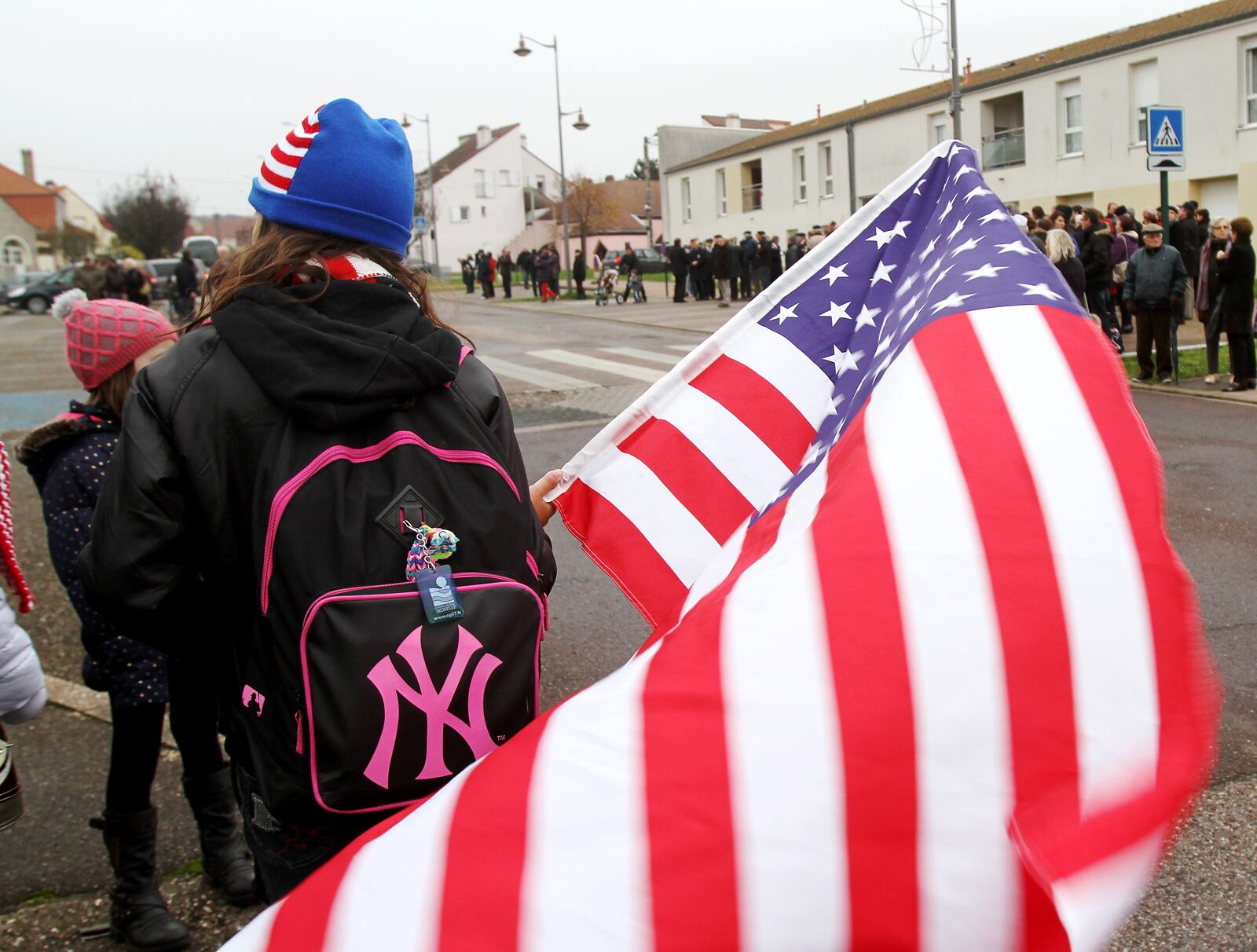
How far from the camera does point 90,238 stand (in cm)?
8212

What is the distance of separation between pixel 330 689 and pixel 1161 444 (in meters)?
8.77

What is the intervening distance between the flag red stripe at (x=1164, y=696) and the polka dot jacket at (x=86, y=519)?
2.35 meters

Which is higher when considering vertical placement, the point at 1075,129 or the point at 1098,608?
the point at 1075,129

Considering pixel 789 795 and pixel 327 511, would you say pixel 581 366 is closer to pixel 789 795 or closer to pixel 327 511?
pixel 327 511

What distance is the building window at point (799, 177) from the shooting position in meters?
41.0

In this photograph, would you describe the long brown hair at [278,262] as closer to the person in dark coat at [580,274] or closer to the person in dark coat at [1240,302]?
the person in dark coat at [1240,302]

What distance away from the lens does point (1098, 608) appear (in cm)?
128

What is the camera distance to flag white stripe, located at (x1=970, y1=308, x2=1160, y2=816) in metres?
1.26

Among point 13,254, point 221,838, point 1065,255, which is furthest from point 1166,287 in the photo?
point 13,254

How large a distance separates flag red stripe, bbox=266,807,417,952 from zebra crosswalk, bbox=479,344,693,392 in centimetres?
1239

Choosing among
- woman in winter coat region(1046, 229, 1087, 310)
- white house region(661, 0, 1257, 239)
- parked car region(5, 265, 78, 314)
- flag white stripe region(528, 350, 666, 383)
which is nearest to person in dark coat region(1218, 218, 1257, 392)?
woman in winter coat region(1046, 229, 1087, 310)

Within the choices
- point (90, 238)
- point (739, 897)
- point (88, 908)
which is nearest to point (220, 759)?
point (88, 908)

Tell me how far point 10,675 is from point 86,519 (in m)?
0.58

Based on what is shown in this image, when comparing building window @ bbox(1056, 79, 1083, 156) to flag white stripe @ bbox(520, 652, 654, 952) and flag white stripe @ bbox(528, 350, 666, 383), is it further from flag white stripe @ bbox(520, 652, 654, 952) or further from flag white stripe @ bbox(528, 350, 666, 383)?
flag white stripe @ bbox(520, 652, 654, 952)
